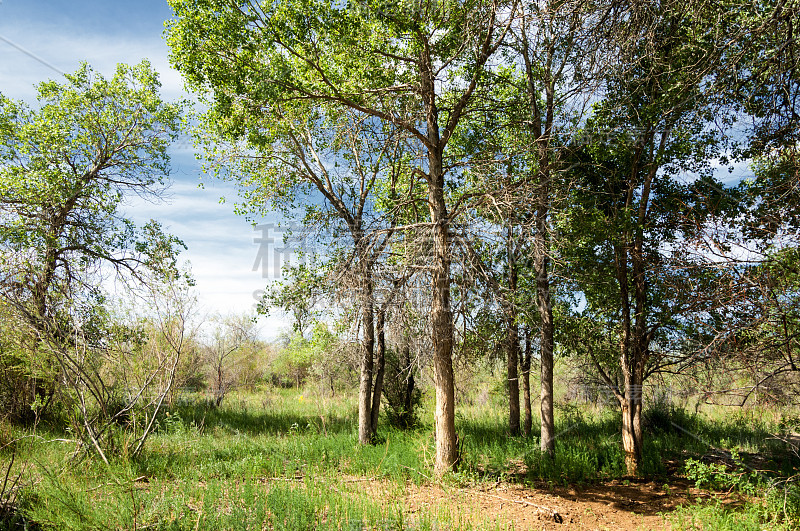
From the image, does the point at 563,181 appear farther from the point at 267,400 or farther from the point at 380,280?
the point at 267,400

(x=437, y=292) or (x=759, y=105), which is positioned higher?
(x=759, y=105)

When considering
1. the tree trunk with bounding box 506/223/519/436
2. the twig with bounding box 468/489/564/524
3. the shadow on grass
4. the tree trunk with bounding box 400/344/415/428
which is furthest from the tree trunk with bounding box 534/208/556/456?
the tree trunk with bounding box 400/344/415/428

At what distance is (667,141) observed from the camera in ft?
30.0

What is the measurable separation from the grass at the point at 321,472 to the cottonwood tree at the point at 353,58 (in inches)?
71.1

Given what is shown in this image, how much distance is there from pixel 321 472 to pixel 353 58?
8.08m

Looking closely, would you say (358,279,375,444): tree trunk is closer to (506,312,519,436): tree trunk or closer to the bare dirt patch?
(506,312,519,436): tree trunk

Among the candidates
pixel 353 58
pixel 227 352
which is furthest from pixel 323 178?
pixel 227 352

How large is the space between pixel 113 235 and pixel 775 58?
1673cm

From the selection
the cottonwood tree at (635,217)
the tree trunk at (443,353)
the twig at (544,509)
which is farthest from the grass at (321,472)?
the cottonwood tree at (635,217)

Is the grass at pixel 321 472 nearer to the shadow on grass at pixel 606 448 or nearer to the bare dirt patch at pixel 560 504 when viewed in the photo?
the shadow on grass at pixel 606 448

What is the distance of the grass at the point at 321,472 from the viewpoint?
5633 millimetres

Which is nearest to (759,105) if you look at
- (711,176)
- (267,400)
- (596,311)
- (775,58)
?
(775,58)

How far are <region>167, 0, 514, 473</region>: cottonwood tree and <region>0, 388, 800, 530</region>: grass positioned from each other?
1.81m

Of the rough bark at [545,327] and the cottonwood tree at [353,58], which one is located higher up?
the cottonwood tree at [353,58]
